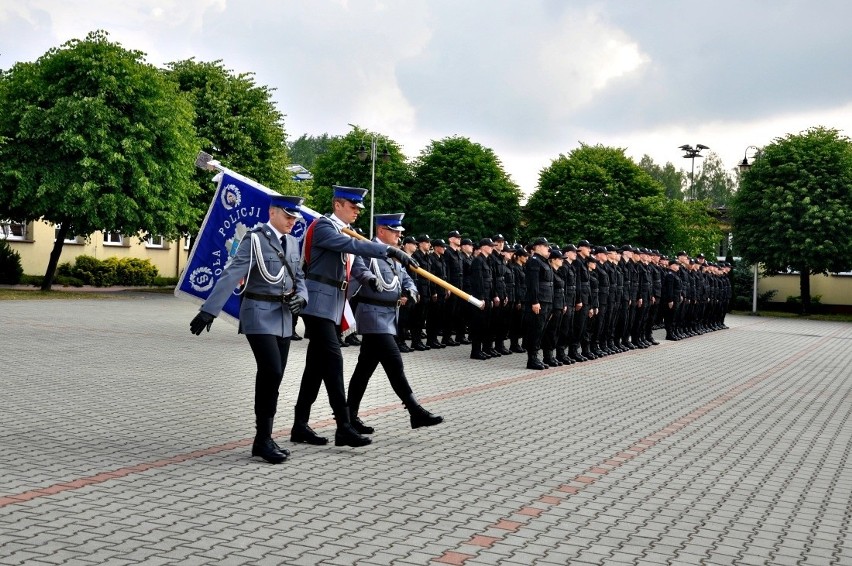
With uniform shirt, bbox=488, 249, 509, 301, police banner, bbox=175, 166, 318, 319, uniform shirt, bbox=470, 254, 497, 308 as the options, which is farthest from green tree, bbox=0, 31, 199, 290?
police banner, bbox=175, 166, 318, 319

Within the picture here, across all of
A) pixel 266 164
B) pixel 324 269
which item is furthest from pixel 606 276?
pixel 266 164

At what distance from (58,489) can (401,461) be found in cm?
250

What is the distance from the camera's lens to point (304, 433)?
852 cm

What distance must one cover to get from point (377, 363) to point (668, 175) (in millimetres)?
92823

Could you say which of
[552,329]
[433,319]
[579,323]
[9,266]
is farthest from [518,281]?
[9,266]

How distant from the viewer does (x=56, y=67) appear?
34812 millimetres

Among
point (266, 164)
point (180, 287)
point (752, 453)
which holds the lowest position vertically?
point (752, 453)

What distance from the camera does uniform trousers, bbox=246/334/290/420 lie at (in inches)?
301

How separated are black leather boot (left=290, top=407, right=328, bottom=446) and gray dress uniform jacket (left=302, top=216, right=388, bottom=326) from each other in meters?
0.81

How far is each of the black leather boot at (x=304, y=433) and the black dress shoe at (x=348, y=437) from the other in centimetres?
23

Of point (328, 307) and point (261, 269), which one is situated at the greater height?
point (261, 269)

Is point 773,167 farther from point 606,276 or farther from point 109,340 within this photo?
point 109,340

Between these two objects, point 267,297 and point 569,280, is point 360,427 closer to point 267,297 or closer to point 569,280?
point 267,297

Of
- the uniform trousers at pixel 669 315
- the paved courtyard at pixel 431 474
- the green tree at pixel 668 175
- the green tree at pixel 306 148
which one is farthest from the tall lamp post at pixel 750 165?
the green tree at pixel 306 148
